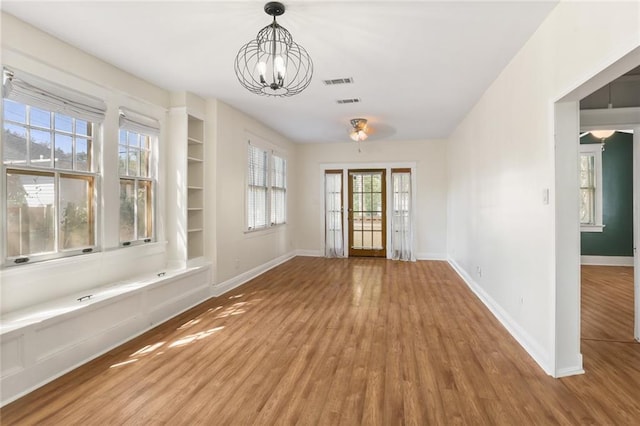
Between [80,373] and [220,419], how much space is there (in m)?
1.41

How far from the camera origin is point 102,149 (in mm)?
3418

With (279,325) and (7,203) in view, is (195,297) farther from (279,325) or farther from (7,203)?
(7,203)

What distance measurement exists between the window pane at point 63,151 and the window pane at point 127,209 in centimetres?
64

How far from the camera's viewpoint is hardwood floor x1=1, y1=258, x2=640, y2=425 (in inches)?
81.7

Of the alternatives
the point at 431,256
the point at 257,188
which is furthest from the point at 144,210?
the point at 431,256

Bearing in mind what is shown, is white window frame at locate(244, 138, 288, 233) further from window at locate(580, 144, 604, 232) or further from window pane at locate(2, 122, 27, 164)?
window at locate(580, 144, 604, 232)

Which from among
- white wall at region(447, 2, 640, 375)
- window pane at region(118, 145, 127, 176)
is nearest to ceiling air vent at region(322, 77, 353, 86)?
white wall at region(447, 2, 640, 375)

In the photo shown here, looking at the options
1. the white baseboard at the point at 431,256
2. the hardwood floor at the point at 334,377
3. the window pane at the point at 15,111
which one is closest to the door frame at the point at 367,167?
the white baseboard at the point at 431,256

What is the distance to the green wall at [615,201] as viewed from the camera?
6.56m

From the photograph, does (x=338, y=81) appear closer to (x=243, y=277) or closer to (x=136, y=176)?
(x=136, y=176)

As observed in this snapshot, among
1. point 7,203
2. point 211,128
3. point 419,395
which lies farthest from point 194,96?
point 419,395

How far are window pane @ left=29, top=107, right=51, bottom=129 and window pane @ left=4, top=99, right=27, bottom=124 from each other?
0.06m

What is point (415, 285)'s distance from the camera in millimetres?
5363

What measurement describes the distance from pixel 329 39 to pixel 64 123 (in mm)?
2575
